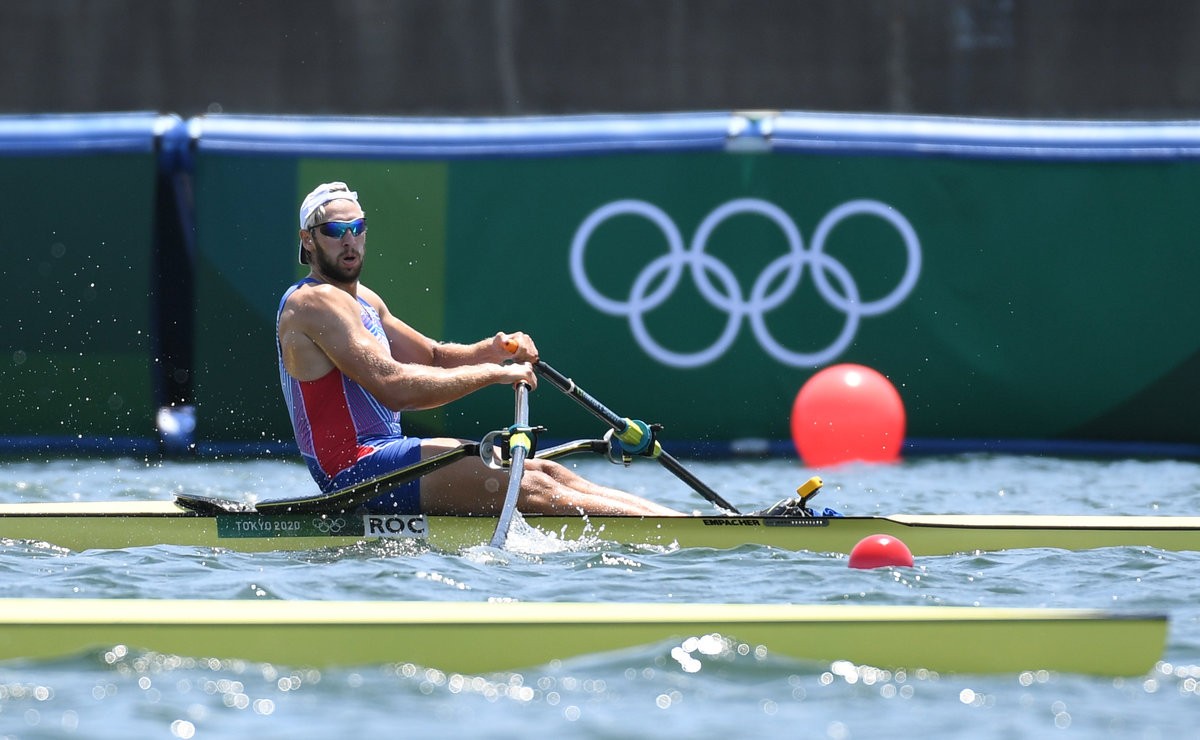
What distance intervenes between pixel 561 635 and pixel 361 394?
220cm

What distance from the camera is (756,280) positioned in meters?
10.5

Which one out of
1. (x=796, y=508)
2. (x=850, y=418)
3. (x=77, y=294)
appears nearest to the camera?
(x=796, y=508)

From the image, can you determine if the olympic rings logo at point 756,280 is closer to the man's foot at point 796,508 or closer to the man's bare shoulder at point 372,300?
the man's bare shoulder at point 372,300

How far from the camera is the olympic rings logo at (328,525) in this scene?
20.5 ft

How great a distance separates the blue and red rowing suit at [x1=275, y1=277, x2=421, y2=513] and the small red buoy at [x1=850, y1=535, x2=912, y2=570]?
5.00 feet

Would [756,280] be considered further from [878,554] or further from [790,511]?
[878,554]

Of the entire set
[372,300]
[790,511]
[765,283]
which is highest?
[372,300]

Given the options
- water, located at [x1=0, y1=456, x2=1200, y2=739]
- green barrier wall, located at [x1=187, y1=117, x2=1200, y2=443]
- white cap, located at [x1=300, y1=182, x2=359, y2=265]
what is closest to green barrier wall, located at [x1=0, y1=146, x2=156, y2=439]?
green barrier wall, located at [x1=187, y1=117, x2=1200, y2=443]

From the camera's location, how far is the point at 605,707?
4180mm

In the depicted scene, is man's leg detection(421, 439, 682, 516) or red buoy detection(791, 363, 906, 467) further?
red buoy detection(791, 363, 906, 467)

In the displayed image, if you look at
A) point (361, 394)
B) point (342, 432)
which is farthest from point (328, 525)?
point (361, 394)

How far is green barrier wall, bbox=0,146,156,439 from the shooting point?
1034 cm

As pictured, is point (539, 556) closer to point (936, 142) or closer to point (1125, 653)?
point (1125, 653)

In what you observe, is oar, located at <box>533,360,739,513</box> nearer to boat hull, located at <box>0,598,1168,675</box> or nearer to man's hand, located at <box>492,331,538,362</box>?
man's hand, located at <box>492,331,538,362</box>
